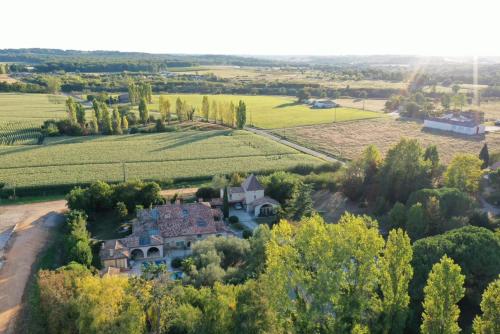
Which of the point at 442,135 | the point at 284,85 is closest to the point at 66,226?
the point at 442,135

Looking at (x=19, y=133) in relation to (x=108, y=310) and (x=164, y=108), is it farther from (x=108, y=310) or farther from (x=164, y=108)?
(x=108, y=310)

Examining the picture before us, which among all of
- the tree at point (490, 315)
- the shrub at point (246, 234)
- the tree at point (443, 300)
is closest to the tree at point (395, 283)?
the tree at point (443, 300)

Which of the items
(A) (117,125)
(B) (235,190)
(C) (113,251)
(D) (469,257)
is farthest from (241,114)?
(D) (469,257)

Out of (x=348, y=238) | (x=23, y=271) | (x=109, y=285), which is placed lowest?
(x=23, y=271)

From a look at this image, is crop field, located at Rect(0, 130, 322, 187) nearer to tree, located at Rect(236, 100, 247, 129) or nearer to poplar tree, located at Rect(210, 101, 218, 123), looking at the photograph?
tree, located at Rect(236, 100, 247, 129)

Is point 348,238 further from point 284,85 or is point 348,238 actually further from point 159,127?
point 284,85

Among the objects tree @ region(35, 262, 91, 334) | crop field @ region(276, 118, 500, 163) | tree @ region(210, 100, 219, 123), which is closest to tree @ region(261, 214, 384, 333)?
tree @ region(35, 262, 91, 334)

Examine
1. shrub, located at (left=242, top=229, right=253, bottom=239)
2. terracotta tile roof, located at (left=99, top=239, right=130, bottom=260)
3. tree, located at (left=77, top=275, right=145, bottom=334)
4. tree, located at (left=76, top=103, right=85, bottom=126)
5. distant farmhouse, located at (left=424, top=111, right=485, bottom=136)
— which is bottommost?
shrub, located at (left=242, top=229, right=253, bottom=239)
